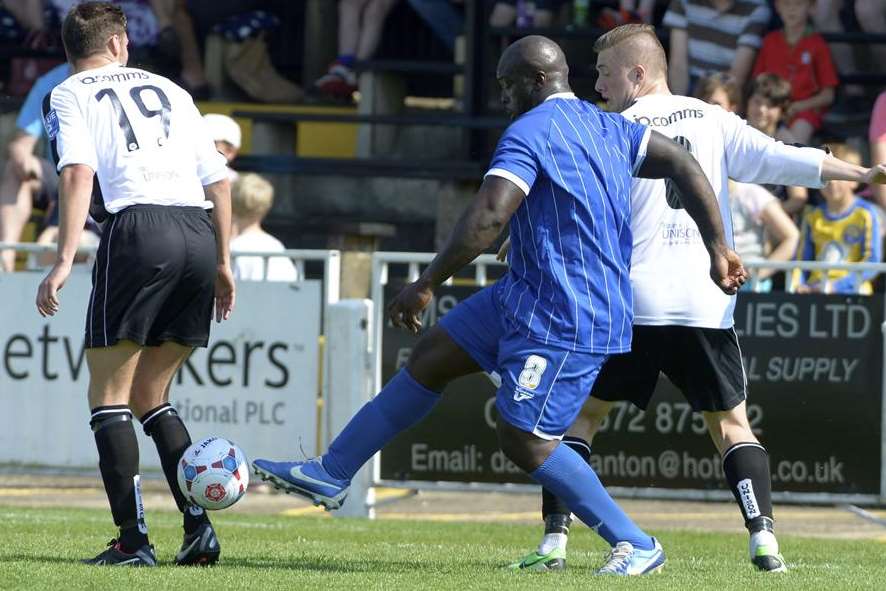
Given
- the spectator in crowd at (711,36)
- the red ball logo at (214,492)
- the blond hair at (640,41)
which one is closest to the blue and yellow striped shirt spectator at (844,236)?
the spectator in crowd at (711,36)

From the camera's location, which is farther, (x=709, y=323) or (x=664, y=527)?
(x=664, y=527)

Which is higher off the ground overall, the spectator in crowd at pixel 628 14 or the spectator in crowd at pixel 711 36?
the spectator in crowd at pixel 628 14

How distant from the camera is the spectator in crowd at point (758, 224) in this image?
1095cm

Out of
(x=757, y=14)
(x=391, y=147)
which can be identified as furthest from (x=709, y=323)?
(x=391, y=147)

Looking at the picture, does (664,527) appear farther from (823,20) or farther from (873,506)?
(823,20)

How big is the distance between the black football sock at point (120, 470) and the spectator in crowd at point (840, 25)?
835 centimetres

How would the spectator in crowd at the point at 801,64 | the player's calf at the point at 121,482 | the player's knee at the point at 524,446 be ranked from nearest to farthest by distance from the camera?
the player's knee at the point at 524,446 < the player's calf at the point at 121,482 < the spectator in crowd at the point at 801,64

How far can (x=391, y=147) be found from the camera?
15.5 meters

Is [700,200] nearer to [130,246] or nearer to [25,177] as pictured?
[130,246]

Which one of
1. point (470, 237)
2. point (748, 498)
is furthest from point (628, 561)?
point (470, 237)

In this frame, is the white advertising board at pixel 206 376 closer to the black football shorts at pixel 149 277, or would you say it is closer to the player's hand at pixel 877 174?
the black football shorts at pixel 149 277

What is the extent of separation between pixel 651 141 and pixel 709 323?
0.89 m

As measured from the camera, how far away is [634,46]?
23.6 feet

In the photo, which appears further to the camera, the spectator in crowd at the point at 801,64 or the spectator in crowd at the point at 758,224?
the spectator in crowd at the point at 801,64
